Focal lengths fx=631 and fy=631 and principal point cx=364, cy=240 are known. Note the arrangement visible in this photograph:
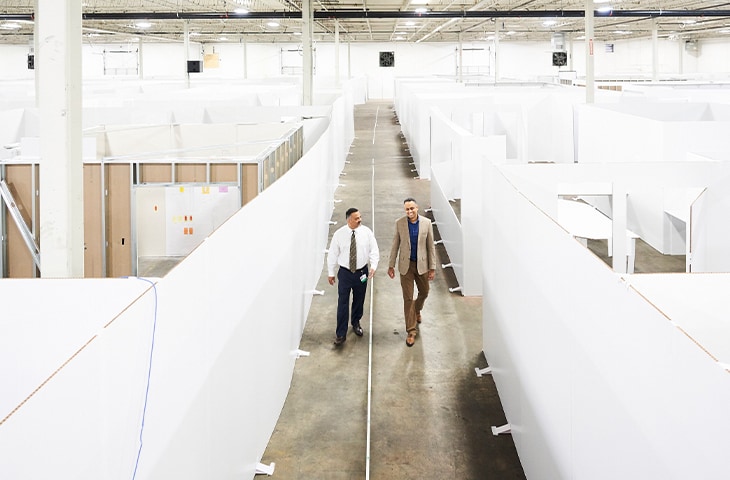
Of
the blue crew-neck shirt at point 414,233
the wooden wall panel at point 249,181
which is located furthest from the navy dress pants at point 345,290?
the wooden wall panel at point 249,181

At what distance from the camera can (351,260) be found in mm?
6078

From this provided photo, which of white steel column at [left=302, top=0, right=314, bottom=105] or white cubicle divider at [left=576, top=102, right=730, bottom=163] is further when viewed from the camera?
white steel column at [left=302, top=0, right=314, bottom=105]

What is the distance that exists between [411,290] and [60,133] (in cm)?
365

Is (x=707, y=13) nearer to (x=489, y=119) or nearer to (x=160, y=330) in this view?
(x=489, y=119)

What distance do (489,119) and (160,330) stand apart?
511 inches

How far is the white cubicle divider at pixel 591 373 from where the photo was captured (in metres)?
1.74

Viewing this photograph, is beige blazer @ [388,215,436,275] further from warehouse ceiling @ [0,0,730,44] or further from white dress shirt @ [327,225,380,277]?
warehouse ceiling @ [0,0,730,44]

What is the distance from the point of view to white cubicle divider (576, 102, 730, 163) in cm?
797

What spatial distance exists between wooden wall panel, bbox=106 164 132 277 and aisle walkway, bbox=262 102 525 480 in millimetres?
2166

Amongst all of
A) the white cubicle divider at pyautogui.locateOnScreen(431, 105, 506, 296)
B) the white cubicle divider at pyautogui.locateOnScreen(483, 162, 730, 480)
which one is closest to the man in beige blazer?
the white cubicle divider at pyautogui.locateOnScreen(431, 105, 506, 296)

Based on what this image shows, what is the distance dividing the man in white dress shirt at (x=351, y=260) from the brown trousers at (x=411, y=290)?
1.11ft

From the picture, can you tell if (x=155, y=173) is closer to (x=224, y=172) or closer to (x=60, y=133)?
(x=224, y=172)

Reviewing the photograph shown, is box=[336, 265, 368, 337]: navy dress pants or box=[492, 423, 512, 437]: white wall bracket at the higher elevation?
box=[336, 265, 368, 337]: navy dress pants

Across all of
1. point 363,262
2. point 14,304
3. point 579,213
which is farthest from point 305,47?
point 14,304
